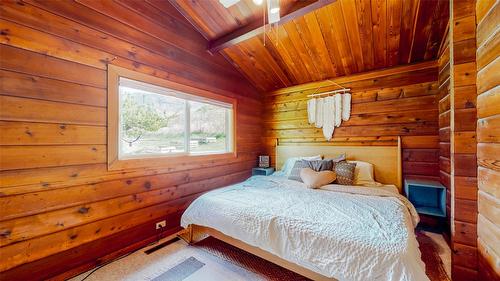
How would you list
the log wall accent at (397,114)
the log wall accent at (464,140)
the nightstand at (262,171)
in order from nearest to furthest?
the log wall accent at (464,140), the log wall accent at (397,114), the nightstand at (262,171)

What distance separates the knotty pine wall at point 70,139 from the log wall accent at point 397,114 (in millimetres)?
2705

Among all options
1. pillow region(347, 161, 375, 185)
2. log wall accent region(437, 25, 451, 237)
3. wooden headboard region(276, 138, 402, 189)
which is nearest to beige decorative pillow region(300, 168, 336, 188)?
pillow region(347, 161, 375, 185)

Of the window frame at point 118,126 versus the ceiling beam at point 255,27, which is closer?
the window frame at point 118,126

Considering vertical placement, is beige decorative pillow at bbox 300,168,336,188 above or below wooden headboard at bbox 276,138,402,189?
below

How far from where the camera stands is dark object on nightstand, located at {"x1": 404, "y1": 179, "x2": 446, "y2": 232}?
2.38 metres

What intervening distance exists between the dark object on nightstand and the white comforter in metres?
0.67

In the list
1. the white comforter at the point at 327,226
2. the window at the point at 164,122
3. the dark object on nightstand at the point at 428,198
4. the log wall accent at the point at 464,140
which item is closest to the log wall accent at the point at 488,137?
the log wall accent at the point at 464,140

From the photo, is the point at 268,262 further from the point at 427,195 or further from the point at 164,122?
the point at 427,195

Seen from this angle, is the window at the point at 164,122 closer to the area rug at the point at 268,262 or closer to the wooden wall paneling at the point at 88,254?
the wooden wall paneling at the point at 88,254

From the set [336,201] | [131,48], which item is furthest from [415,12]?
[131,48]

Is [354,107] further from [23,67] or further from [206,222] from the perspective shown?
[23,67]

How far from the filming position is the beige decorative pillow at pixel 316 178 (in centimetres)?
253

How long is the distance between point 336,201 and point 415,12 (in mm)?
2159

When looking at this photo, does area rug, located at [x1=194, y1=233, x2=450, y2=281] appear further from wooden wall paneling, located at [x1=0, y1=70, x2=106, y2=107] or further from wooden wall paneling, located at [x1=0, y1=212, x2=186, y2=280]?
wooden wall paneling, located at [x1=0, y1=70, x2=106, y2=107]
